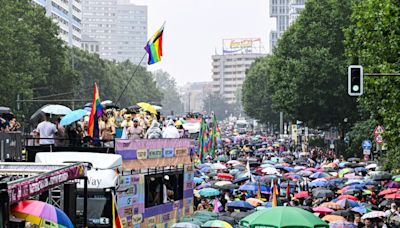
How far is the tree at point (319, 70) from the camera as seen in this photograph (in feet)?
222

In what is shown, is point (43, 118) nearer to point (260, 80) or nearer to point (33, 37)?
point (33, 37)

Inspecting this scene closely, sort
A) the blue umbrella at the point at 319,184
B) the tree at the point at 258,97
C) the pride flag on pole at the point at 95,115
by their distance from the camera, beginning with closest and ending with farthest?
1. the pride flag on pole at the point at 95,115
2. the blue umbrella at the point at 319,184
3. the tree at the point at 258,97

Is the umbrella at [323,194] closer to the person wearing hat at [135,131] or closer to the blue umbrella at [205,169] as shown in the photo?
the person wearing hat at [135,131]

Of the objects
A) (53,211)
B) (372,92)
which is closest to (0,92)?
(372,92)

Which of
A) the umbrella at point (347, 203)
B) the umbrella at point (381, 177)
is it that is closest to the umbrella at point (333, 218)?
the umbrella at point (347, 203)

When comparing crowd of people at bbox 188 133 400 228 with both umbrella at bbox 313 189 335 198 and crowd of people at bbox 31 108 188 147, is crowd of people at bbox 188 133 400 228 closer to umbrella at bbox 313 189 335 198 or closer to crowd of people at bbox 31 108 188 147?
umbrella at bbox 313 189 335 198

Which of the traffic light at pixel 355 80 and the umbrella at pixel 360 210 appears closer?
the traffic light at pixel 355 80

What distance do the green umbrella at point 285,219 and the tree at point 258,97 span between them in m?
117

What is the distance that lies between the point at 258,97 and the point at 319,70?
73.7 metres

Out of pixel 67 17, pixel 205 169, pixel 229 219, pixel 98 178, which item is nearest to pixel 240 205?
pixel 229 219

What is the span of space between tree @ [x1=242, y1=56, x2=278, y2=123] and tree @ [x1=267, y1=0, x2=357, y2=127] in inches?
2417

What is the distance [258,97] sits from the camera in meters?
142

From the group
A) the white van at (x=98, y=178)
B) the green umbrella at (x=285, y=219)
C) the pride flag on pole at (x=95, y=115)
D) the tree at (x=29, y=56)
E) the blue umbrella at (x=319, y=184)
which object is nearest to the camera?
the green umbrella at (x=285, y=219)

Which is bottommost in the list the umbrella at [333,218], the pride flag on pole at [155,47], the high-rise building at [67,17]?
the umbrella at [333,218]
